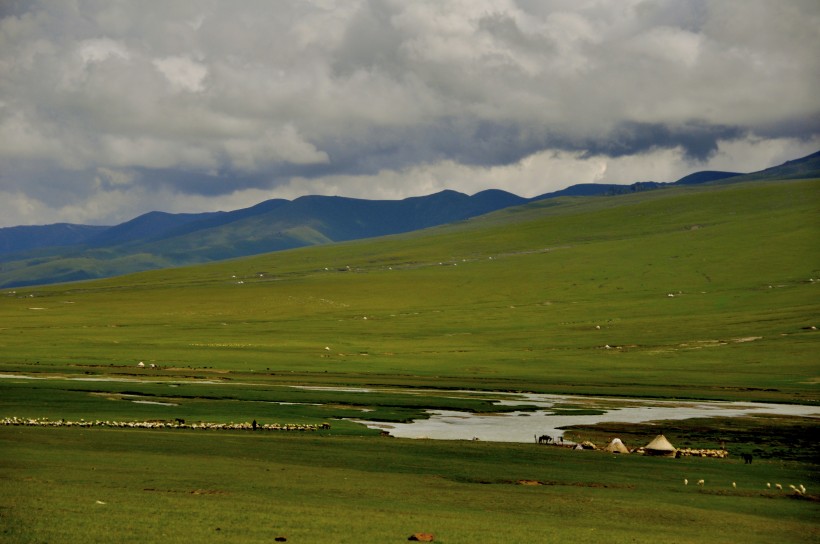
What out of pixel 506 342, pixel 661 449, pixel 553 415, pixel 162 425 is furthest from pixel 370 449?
pixel 506 342

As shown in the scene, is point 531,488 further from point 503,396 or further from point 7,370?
point 7,370

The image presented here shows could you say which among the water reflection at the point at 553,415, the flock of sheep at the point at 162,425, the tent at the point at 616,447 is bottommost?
the water reflection at the point at 553,415

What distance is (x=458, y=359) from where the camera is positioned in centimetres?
11950

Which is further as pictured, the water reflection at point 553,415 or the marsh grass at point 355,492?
the water reflection at point 553,415

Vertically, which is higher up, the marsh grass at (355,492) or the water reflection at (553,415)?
the marsh grass at (355,492)

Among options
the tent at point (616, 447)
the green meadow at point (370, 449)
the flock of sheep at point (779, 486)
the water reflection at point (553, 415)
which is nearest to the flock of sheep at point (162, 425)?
the green meadow at point (370, 449)

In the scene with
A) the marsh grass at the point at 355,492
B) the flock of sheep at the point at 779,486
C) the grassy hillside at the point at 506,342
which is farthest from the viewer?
the grassy hillside at the point at 506,342

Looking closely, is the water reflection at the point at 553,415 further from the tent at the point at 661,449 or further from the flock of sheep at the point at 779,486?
the flock of sheep at the point at 779,486

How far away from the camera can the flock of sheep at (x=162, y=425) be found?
4809 centimetres

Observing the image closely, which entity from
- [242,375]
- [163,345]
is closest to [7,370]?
[242,375]

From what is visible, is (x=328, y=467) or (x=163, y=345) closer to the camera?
(x=328, y=467)

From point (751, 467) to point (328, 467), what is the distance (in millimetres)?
22290

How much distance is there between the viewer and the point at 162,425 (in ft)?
167

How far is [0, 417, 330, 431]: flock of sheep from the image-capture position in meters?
48.1
